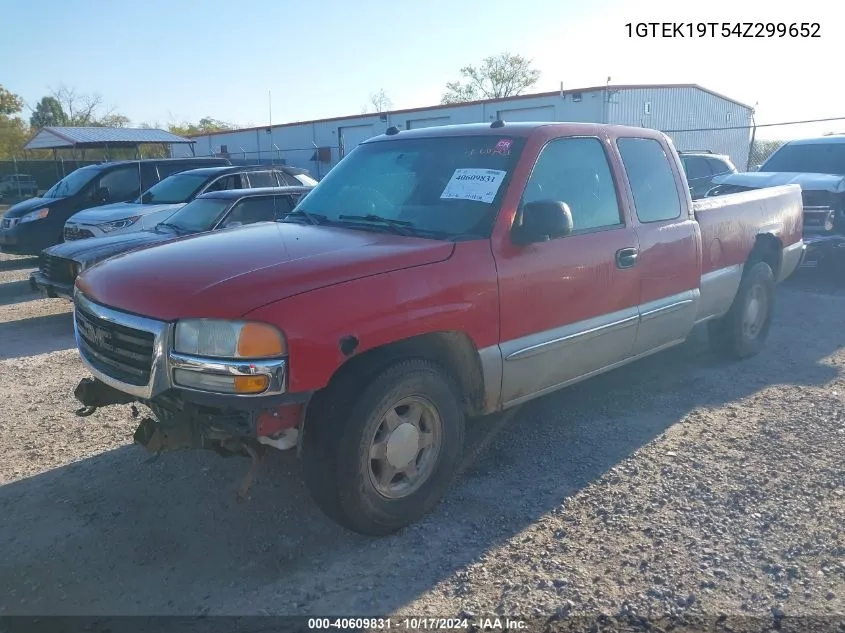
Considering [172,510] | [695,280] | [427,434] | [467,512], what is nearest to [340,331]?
[427,434]

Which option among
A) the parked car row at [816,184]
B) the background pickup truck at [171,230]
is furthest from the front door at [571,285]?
the parked car row at [816,184]

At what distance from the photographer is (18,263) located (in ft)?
45.3

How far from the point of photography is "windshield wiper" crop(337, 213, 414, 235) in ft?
12.7

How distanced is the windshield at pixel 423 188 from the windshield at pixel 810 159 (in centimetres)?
906

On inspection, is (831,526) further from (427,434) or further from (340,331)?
(340,331)

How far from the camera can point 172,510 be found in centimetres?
378

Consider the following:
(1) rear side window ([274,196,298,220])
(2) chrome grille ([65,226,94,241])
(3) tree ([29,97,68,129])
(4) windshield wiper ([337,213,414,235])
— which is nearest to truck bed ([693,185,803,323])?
(4) windshield wiper ([337,213,414,235])

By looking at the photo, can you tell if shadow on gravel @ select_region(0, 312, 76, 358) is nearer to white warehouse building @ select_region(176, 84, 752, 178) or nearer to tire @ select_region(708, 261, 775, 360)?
tire @ select_region(708, 261, 775, 360)

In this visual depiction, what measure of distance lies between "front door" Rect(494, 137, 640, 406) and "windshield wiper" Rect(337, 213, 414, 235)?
0.54 meters

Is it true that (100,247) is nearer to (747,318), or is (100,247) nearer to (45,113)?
(747,318)

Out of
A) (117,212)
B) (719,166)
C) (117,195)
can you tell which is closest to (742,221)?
(719,166)

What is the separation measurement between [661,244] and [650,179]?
19.7 inches

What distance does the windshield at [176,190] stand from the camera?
10.6 meters

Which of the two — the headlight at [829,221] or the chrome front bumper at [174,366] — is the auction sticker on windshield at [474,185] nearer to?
the chrome front bumper at [174,366]
